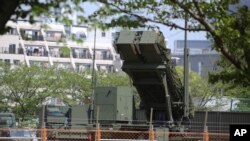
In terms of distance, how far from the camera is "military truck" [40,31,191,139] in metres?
20.9

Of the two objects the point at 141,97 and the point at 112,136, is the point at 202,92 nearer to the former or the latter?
the point at 141,97

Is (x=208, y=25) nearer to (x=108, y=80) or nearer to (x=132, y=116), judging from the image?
(x=132, y=116)

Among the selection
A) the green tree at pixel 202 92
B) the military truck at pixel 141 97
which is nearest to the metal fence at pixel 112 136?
the military truck at pixel 141 97

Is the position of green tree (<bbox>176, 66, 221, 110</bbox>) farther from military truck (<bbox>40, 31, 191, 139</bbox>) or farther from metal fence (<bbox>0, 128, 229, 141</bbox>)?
metal fence (<bbox>0, 128, 229, 141</bbox>)

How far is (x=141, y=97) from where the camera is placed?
23203 millimetres

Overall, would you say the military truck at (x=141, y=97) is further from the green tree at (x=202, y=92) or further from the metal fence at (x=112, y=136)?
the green tree at (x=202, y=92)

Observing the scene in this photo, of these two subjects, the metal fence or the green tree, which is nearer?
the metal fence

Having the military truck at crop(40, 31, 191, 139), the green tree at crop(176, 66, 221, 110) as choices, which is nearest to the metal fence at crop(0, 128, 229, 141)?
the military truck at crop(40, 31, 191, 139)

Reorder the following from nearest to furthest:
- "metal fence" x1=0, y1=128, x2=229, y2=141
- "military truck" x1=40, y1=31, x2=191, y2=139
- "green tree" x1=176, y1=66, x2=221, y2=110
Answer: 1. "military truck" x1=40, y1=31, x2=191, y2=139
2. "metal fence" x1=0, y1=128, x2=229, y2=141
3. "green tree" x1=176, y1=66, x2=221, y2=110

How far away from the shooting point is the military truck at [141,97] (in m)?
20.9

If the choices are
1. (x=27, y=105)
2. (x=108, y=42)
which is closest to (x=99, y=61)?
(x=108, y=42)

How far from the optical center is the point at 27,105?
165 feet

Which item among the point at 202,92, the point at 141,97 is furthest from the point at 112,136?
the point at 202,92

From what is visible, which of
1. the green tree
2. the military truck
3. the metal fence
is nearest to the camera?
the military truck
